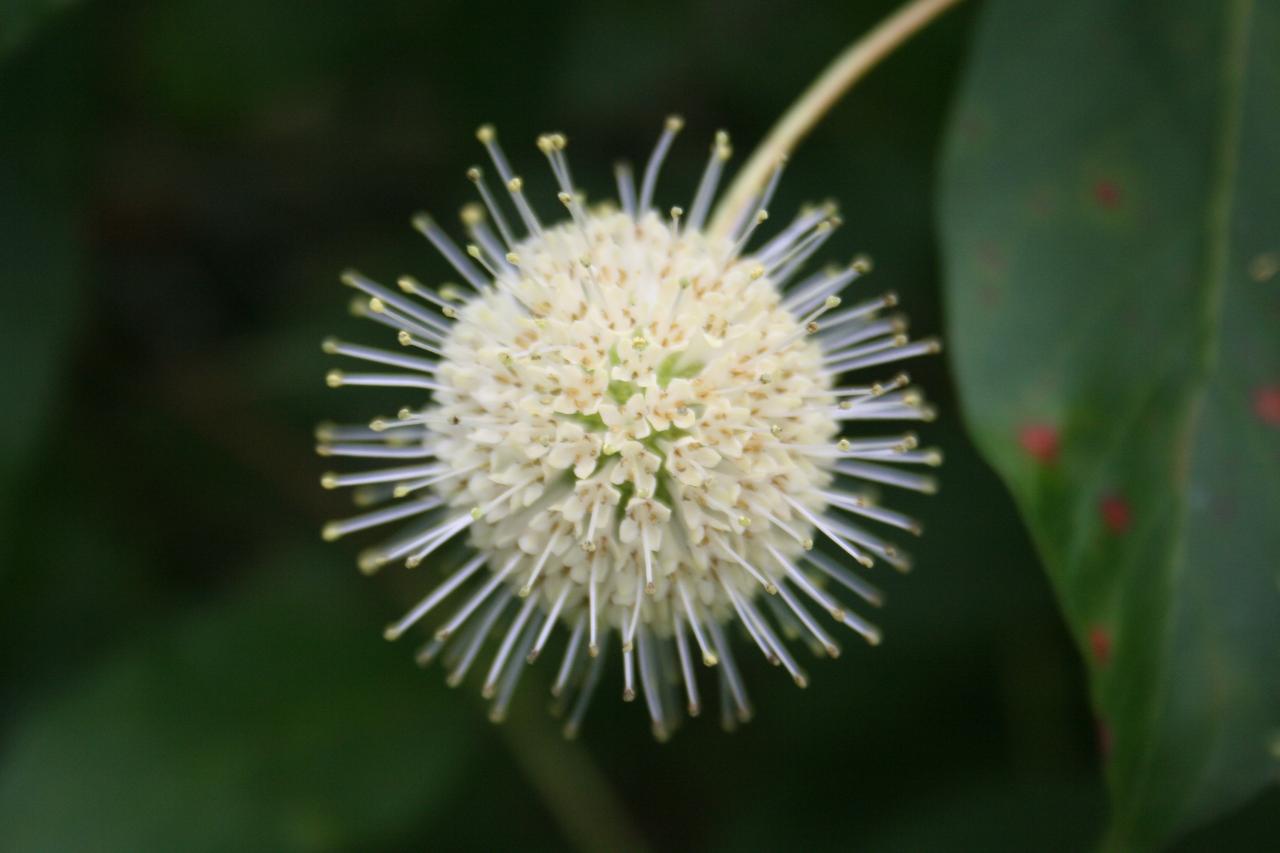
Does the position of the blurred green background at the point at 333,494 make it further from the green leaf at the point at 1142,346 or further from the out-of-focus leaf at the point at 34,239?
the green leaf at the point at 1142,346

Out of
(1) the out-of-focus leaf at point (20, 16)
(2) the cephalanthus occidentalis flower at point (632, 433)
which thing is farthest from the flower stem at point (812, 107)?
(1) the out-of-focus leaf at point (20, 16)

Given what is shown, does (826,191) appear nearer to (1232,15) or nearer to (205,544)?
(1232,15)

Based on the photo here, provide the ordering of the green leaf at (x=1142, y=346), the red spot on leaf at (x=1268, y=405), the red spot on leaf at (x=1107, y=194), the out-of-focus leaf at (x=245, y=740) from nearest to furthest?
1. the green leaf at (x=1142, y=346)
2. the red spot on leaf at (x=1268, y=405)
3. the red spot on leaf at (x=1107, y=194)
4. the out-of-focus leaf at (x=245, y=740)

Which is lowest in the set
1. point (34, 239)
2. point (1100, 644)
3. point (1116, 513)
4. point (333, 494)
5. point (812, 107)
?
point (1100, 644)

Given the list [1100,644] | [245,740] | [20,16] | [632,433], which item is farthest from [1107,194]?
[245,740]

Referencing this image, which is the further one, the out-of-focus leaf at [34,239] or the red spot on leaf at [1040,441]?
the out-of-focus leaf at [34,239]

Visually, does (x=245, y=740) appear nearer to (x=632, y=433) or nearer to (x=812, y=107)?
(x=632, y=433)
